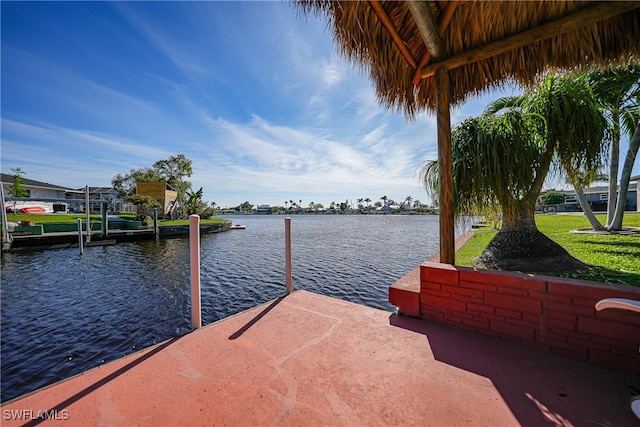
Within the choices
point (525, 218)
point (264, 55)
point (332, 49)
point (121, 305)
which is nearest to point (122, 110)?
point (264, 55)

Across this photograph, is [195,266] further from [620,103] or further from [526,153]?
[620,103]

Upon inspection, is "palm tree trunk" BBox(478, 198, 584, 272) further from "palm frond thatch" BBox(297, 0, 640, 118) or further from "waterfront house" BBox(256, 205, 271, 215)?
"waterfront house" BBox(256, 205, 271, 215)

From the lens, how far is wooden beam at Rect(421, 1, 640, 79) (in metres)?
1.92

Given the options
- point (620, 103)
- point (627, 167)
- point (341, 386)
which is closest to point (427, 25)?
point (341, 386)

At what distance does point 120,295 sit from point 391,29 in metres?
7.14

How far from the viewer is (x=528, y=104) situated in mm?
3359

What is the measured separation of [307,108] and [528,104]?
18.9ft

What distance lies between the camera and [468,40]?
251 cm

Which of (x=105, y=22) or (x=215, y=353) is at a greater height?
(x=105, y=22)

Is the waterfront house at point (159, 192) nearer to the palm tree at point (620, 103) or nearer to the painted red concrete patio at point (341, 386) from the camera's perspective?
the painted red concrete patio at point (341, 386)

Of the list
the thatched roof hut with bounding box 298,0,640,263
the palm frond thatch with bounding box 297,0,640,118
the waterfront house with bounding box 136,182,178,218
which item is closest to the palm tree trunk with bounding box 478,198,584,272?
the thatched roof hut with bounding box 298,0,640,263

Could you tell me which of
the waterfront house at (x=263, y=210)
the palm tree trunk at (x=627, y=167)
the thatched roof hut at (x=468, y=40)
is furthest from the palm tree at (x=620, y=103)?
the waterfront house at (x=263, y=210)

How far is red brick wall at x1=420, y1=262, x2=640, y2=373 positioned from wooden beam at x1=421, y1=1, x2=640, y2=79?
84.1 inches

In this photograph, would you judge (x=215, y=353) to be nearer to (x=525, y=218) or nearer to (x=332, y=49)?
(x=332, y=49)
